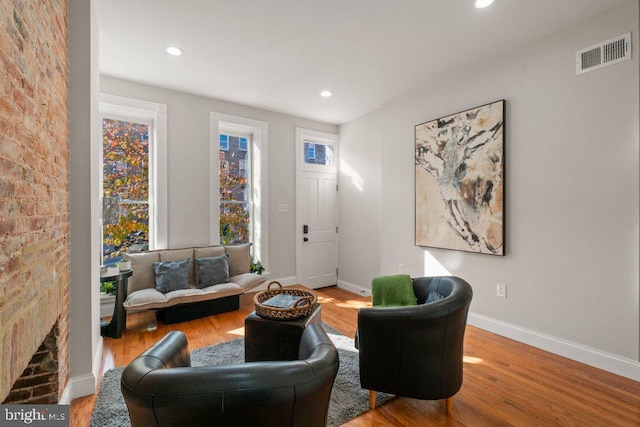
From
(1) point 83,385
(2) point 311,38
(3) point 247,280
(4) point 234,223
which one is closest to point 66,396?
(1) point 83,385

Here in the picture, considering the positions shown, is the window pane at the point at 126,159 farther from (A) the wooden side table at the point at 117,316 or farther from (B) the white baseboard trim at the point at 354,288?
(B) the white baseboard trim at the point at 354,288

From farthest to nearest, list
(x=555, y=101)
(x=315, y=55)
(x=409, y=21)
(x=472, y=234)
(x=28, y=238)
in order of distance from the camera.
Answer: (x=472, y=234) → (x=315, y=55) → (x=555, y=101) → (x=409, y=21) → (x=28, y=238)

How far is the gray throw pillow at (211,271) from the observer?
11.8 ft

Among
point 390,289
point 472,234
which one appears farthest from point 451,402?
point 472,234

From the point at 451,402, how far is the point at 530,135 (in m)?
2.35

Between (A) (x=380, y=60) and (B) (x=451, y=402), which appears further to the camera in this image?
(A) (x=380, y=60)

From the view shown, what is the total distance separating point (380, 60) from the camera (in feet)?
10.00

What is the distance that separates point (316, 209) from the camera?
504cm

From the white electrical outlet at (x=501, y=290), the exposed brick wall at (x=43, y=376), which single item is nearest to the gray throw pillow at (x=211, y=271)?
the exposed brick wall at (x=43, y=376)

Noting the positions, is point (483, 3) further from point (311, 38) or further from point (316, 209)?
point (316, 209)

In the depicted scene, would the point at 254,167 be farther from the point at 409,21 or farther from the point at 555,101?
the point at 555,101

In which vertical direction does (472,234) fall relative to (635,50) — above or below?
below

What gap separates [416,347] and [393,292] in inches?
28.2

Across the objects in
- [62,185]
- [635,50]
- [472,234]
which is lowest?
[472,234]
